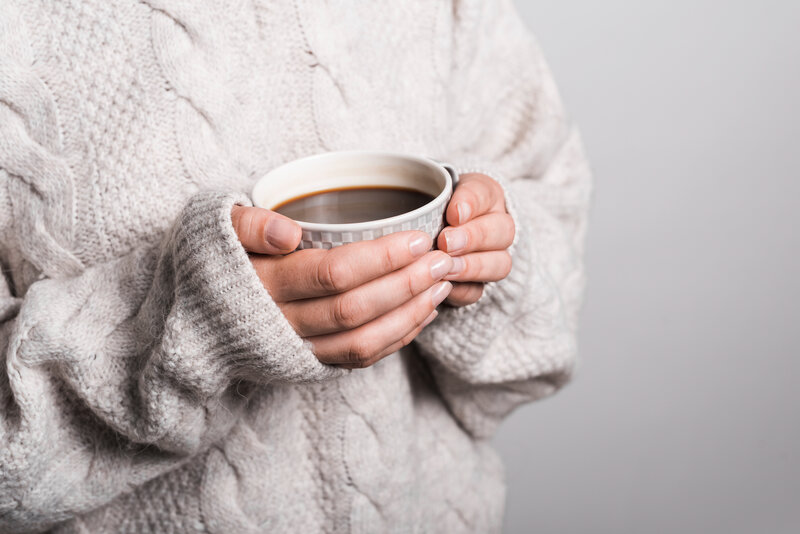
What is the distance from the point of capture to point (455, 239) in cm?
54

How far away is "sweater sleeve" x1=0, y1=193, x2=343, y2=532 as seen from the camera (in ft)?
1.72

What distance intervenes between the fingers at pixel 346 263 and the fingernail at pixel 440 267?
0.07 feet

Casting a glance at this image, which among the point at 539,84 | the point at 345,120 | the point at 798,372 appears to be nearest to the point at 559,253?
the point at 539,84

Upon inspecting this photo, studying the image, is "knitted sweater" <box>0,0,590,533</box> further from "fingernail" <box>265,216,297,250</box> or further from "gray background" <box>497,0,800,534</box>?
"gray background" <box>497,0,800,534</box>

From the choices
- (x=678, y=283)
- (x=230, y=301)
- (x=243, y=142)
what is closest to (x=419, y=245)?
(x=230, y=301)

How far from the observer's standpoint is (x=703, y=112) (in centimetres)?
146

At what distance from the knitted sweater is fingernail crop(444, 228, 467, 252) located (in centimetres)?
14

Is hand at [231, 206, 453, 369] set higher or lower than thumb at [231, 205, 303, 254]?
lower

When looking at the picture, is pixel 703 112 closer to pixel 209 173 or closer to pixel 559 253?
pixel 559 253

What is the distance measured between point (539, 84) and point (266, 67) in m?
0.45

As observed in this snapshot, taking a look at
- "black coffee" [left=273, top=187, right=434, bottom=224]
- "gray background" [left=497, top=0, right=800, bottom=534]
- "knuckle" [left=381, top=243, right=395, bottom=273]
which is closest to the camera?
"knuckle" [left=381, top=243, right=395, bottom=273]

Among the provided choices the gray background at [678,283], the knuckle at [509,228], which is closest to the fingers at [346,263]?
the knuckle at [509,228]

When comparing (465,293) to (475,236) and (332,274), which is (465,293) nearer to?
(475,236)

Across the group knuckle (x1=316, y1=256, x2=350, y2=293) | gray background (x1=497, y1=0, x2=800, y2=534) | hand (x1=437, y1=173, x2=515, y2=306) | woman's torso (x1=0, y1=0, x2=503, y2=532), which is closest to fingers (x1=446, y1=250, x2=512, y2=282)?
hand (x1=437, y1=173, x2=515, y2=306)
